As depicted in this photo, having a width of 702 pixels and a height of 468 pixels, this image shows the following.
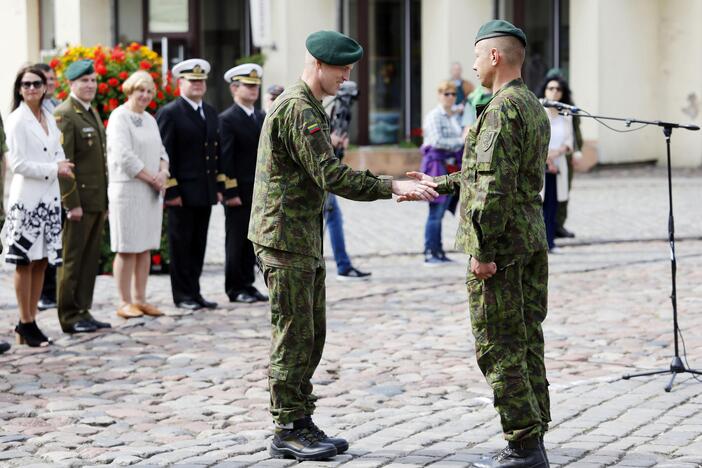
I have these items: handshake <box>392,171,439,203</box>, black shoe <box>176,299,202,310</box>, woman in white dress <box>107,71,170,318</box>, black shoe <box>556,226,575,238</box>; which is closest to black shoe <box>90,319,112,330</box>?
woman in white dress <box>107,71,170,318</box>

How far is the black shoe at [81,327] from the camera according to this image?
1034cm

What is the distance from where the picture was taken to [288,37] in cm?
2497

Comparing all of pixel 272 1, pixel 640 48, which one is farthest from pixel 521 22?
pixel 272 1

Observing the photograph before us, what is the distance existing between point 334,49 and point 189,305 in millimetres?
5340

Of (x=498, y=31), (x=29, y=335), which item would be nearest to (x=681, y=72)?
(x=29, y=335)

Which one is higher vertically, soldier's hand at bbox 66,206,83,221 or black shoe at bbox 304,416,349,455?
soldier's hand at bbox 66,206,83,221

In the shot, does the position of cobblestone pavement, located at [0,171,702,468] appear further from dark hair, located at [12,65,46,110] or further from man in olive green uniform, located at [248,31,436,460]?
Answer: dark hair, located at [12,65,46,110]

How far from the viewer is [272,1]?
988 inches

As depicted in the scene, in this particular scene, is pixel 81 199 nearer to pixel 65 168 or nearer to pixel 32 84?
pixel 65 168

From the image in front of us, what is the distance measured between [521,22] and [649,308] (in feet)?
50.9

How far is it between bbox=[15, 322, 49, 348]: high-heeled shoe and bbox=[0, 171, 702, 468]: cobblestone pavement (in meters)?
0.09

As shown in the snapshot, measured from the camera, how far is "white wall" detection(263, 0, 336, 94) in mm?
24953

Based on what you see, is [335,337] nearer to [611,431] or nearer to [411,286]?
[411,286]

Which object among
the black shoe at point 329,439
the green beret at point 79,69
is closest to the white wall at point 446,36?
the green beret at point 79,69
